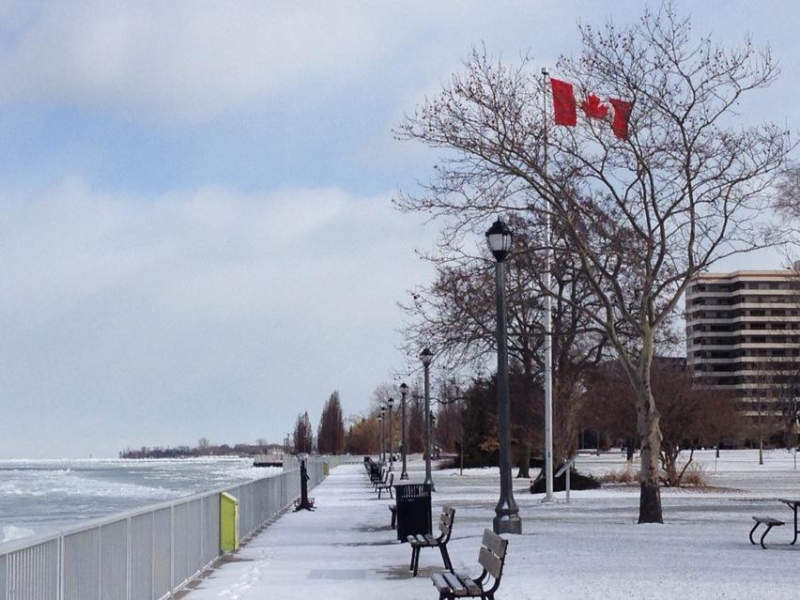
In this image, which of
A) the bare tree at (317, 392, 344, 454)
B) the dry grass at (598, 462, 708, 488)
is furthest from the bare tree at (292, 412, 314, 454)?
the dry grass at (598, 462, 708, 488)

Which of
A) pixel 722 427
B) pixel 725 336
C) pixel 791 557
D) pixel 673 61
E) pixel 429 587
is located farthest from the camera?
pixel 725 336

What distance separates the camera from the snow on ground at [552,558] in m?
14.6

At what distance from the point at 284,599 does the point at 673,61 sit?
585 inches

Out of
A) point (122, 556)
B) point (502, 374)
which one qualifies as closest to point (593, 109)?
point (502, 374)

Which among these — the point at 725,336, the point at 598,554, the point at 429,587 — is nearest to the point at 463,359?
the point at 598,554

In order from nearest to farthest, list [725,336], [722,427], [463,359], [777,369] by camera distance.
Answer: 1. [463,359]
2. [722,427]
3. [777,369]
4. [725,336]

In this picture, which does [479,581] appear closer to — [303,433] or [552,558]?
[552,558]

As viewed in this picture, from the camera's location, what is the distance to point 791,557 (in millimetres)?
17781

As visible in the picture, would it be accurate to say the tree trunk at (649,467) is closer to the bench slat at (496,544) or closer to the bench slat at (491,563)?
the bench slat at (496,544)

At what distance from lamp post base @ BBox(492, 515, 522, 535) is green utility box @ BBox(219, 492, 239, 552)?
453 centimetres

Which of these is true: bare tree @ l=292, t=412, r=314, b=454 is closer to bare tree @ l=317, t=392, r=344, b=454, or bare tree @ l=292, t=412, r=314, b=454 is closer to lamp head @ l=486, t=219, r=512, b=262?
bare tree @ l=317, t=392, r=344, b=454

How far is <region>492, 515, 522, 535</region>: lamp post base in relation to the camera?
21.6 meters

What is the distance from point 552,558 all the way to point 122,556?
727 cm

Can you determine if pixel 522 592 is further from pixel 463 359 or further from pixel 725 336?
pixel 725 336
